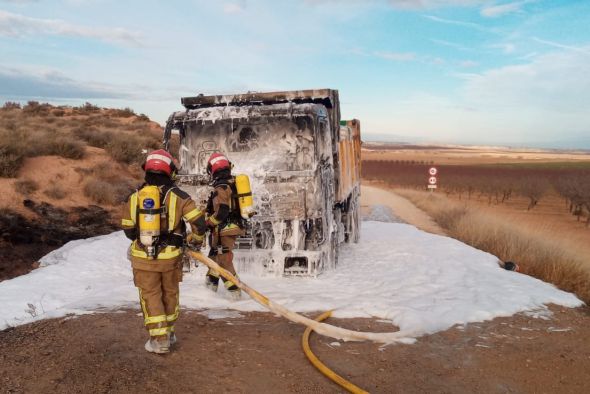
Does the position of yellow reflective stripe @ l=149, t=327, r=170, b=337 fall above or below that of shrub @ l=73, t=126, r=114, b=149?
below

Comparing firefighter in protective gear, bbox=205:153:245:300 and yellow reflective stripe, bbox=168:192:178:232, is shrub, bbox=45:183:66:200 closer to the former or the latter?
firefighter in protective gear, bbox=205:153:245:300

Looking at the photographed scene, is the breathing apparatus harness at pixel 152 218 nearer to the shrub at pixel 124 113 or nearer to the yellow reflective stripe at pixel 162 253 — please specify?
the yellow reflective stripe at pixel 162 253

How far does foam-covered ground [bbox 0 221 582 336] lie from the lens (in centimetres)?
575

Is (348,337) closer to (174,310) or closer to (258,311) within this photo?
(258,311)

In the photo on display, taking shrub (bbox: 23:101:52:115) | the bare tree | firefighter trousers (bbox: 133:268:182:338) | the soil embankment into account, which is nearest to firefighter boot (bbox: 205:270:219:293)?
firefighter trousers (bbox: 133:268:182:338)

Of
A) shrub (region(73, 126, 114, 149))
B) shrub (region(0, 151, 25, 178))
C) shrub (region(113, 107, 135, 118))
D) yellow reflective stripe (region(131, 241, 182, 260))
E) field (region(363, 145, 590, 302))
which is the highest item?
shrub (region(113, 107, 135, 118))

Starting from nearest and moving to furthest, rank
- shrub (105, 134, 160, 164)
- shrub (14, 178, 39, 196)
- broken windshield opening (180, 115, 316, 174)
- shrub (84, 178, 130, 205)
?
1. broken windshield opening (180, 115, 316, 174)
2. shrub (14, 178, 39, 196)
3. shrub (84, 178, 130, 205)
4. shrub (105, 134, 160, 164)

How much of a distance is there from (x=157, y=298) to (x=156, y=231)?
63cm

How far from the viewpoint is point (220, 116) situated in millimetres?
7332

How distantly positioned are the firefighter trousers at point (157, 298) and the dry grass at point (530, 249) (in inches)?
234

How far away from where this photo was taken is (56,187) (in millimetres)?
14766

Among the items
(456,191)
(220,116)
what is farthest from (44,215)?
(456,191)

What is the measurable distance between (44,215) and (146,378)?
1103cm

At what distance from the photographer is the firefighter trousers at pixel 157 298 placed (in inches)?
169
